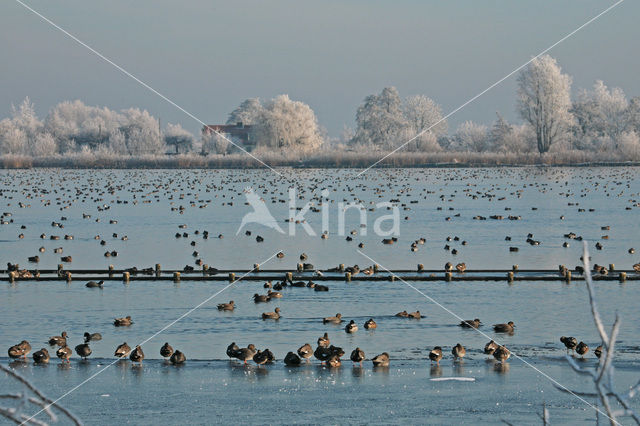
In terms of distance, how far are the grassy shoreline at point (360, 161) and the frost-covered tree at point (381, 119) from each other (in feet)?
109

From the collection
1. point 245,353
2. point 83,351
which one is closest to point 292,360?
point 245,353

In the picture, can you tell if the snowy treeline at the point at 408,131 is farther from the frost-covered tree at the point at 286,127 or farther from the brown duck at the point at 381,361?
the brown duck at the point at 381,361

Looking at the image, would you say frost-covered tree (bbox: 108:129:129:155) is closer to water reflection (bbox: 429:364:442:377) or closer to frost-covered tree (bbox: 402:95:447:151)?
frost-covered tree (bbox: 402:95:447:151)

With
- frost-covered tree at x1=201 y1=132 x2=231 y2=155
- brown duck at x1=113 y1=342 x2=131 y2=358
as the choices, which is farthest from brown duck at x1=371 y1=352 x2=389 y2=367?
frost-covered tree at x1=201 y1=132 x2=231 y2=155

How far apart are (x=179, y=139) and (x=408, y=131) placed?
41334 mm

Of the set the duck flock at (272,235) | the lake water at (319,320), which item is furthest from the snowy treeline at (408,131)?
the lake water at (319,320)

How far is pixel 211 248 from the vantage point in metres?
29.6

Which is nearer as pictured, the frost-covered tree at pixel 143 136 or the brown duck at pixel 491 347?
the brown duck at pixel 491 347

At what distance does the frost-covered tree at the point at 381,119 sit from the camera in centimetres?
14762

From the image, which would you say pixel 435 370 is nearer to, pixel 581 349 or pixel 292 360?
pixel 292 360

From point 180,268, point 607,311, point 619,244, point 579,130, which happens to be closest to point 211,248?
point 180,268

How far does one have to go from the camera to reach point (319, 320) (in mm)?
17172

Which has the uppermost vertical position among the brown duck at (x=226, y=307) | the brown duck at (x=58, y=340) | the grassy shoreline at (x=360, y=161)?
the grassy shoreline at (x=360, y=161)

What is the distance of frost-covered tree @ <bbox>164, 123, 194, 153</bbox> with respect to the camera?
531 ft
